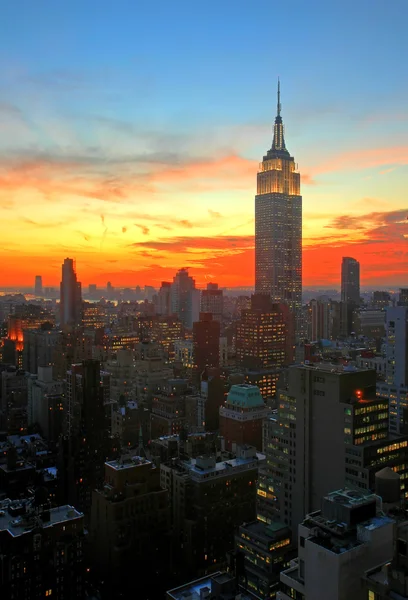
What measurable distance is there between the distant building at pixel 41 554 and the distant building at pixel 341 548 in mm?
19276

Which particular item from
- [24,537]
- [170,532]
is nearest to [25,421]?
[170,532]

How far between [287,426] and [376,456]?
808 cm

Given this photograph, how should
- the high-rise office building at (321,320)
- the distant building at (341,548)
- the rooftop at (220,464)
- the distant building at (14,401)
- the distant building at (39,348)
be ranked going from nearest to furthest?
the distant building at (341,548)
the rooftop at (220,464)
the distant building at (14,401)
the distant building at (39,348)
the high-rise office building at (321,320)

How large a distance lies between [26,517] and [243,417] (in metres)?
40.2

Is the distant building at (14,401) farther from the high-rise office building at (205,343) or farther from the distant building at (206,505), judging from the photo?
the distant building at (206,505)

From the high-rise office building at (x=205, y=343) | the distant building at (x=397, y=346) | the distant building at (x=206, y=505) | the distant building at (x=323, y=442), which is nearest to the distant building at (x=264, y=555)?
the distant building at (x=323, y=442)

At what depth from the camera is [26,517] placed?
3853cm

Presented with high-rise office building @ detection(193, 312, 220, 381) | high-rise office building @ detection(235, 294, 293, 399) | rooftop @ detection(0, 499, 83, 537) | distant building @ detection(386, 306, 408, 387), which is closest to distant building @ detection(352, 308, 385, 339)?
high-rise office building @ detection(235, 294, 293, 399)

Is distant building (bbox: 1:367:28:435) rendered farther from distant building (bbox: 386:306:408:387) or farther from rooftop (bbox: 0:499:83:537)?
distant building (bbox: 386:306:408:387)

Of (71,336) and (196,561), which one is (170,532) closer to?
(196,561)

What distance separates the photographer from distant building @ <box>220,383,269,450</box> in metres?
74.3

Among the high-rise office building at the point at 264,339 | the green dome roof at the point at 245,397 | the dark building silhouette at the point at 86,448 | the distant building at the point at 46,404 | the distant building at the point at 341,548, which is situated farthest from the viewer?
the high-rise office building at the point at 264,339

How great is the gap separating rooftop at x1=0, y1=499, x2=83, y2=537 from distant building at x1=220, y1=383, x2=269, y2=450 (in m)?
36.3

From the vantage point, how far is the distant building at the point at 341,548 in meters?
21.5
